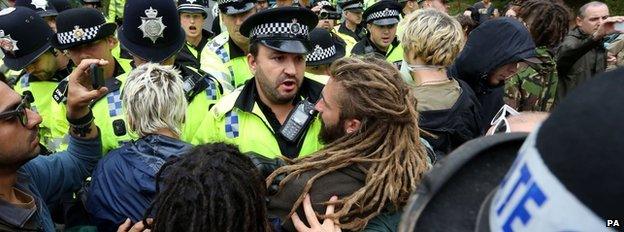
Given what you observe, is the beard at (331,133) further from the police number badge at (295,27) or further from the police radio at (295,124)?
the police number badge at (295,27)

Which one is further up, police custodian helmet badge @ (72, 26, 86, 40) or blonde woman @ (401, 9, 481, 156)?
blonde woman @ (401, 9, 481, 156)

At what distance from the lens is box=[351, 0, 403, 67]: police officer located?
20.6ft

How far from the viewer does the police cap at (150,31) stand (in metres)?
3.65

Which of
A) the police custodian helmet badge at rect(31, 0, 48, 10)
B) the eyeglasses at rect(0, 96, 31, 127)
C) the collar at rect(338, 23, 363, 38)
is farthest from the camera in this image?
the collar at rect(338, 23, 363, 38)

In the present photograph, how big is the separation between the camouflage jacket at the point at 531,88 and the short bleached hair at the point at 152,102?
88.9 inches

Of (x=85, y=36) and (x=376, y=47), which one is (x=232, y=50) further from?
(x=376, y=47)

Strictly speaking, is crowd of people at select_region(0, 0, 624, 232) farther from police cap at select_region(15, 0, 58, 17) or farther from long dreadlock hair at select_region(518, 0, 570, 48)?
police cap at select_region(15, 0, 58, 17)

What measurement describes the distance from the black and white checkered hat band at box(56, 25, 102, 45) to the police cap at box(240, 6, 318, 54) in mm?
1216

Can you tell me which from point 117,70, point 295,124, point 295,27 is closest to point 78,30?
point 117,70

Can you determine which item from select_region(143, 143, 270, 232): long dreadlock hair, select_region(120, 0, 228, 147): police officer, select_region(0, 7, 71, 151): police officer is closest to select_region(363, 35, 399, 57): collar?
select_region(120, 0, 228, 147): police officer

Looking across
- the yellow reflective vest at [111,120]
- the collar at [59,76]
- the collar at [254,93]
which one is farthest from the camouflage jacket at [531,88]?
the collar at [59,76]

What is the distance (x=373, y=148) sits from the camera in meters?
2.13

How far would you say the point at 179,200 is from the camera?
5.62 ft

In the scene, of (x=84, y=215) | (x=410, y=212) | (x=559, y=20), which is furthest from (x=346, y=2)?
(x=410, y=212)
